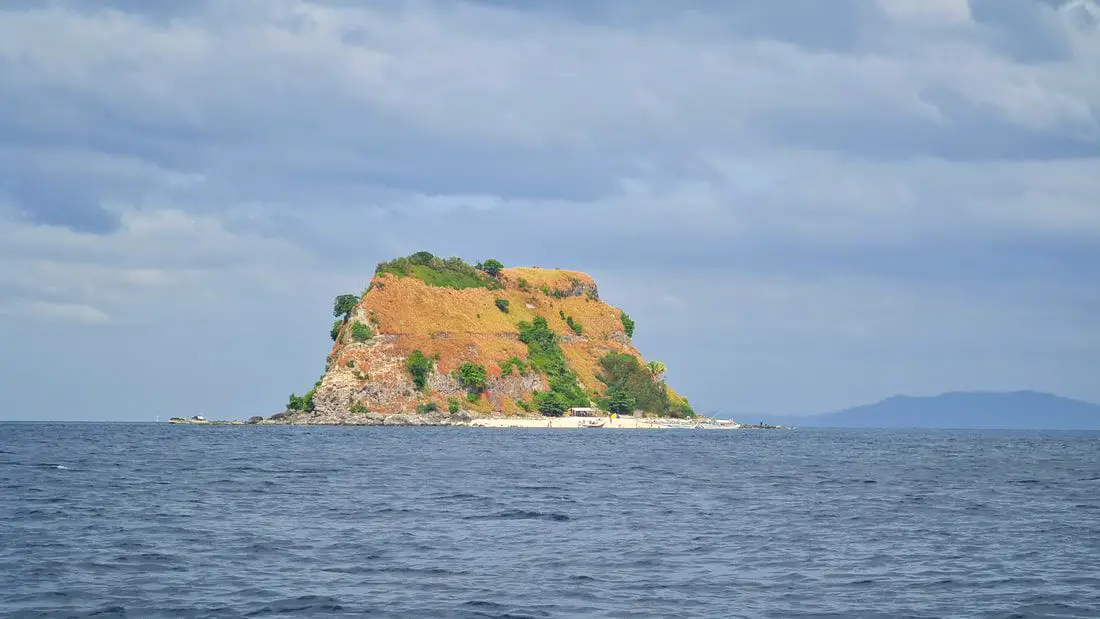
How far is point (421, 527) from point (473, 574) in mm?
11509

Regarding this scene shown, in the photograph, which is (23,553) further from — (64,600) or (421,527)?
(421,527)

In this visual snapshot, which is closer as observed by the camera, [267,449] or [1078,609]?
[1078,609]

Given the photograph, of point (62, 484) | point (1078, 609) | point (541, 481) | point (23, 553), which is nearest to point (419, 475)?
point (541, 481)

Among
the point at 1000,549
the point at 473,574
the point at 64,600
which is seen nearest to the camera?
the point at 64,600

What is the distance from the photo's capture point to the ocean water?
32000 millimetres

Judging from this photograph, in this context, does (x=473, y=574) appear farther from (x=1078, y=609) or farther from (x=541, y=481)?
(x=541, y=481)

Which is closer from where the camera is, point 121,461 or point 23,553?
point 23,553

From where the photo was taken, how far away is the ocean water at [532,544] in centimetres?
3200

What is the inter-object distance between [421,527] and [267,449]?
231 feet

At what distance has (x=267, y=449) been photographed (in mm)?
113625

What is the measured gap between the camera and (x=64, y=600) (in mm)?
31078

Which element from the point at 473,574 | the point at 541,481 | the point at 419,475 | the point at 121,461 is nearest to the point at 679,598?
the point at 473,574

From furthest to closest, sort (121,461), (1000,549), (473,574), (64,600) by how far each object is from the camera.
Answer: (121,461) < (1000,549) < (473,574) < (64,600)

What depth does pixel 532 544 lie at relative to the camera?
42844 millimetres
